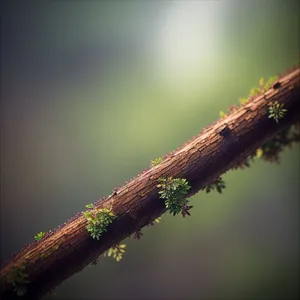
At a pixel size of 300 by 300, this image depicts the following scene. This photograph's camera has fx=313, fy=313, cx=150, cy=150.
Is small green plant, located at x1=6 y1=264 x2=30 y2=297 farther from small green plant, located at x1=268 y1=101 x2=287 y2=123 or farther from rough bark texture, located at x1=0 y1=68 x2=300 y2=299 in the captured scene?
small green plant, located at x1=268 y1=101 x2=287 y2=123

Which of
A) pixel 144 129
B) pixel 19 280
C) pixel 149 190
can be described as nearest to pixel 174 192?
Result: pixel 149 190

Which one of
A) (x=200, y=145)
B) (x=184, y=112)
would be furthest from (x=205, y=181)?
(x=184, y=112)

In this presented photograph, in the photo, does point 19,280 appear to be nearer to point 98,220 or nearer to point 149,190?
point 98,220

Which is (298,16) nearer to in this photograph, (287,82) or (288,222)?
(287,82)

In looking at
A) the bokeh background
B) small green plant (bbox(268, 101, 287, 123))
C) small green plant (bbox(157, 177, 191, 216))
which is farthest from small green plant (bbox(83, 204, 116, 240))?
the bokeh background

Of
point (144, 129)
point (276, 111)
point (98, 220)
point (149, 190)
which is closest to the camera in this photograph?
point (98, 220)
